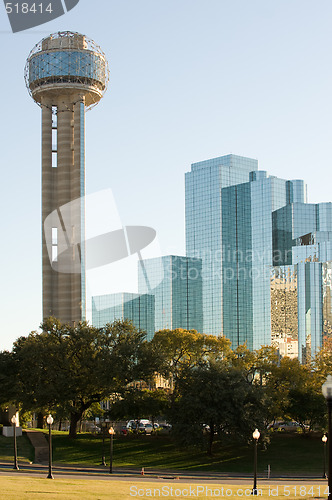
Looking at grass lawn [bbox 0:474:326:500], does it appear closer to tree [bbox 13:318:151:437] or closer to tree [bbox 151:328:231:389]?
tree [bbox 13:318:151:437]

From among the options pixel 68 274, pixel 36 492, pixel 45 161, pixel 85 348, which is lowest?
pixel 36 492

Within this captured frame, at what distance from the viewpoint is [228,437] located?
72188 mm

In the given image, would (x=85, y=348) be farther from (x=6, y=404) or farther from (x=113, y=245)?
(x=113, y=245)

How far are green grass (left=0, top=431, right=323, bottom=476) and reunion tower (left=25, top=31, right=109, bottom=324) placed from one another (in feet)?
197

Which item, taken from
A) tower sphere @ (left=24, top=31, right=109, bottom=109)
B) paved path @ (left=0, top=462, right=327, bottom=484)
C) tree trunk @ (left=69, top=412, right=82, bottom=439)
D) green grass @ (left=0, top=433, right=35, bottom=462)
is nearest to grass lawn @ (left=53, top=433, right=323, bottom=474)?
tree trunk @ (left=69, top=412, right=82, bottom=439)

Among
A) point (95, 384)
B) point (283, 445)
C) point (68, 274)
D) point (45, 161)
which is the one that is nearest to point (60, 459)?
point (95, 384)

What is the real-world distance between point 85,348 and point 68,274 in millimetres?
60253

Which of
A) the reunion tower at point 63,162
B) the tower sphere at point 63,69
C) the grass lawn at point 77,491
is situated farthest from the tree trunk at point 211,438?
the tower sphere at point 63,69

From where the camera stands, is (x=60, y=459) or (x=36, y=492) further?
(x=60, y=459)

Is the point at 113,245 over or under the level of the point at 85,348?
over

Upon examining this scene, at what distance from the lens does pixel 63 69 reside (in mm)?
143375

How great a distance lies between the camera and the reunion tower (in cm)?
14038

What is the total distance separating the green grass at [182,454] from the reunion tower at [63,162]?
197 ft

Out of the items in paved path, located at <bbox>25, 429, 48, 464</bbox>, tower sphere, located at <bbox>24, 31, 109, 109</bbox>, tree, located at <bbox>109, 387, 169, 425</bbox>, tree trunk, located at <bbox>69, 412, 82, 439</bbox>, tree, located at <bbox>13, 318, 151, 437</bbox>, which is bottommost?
paved path, located at <bbox>25, 429, 48, 464</bbox>
